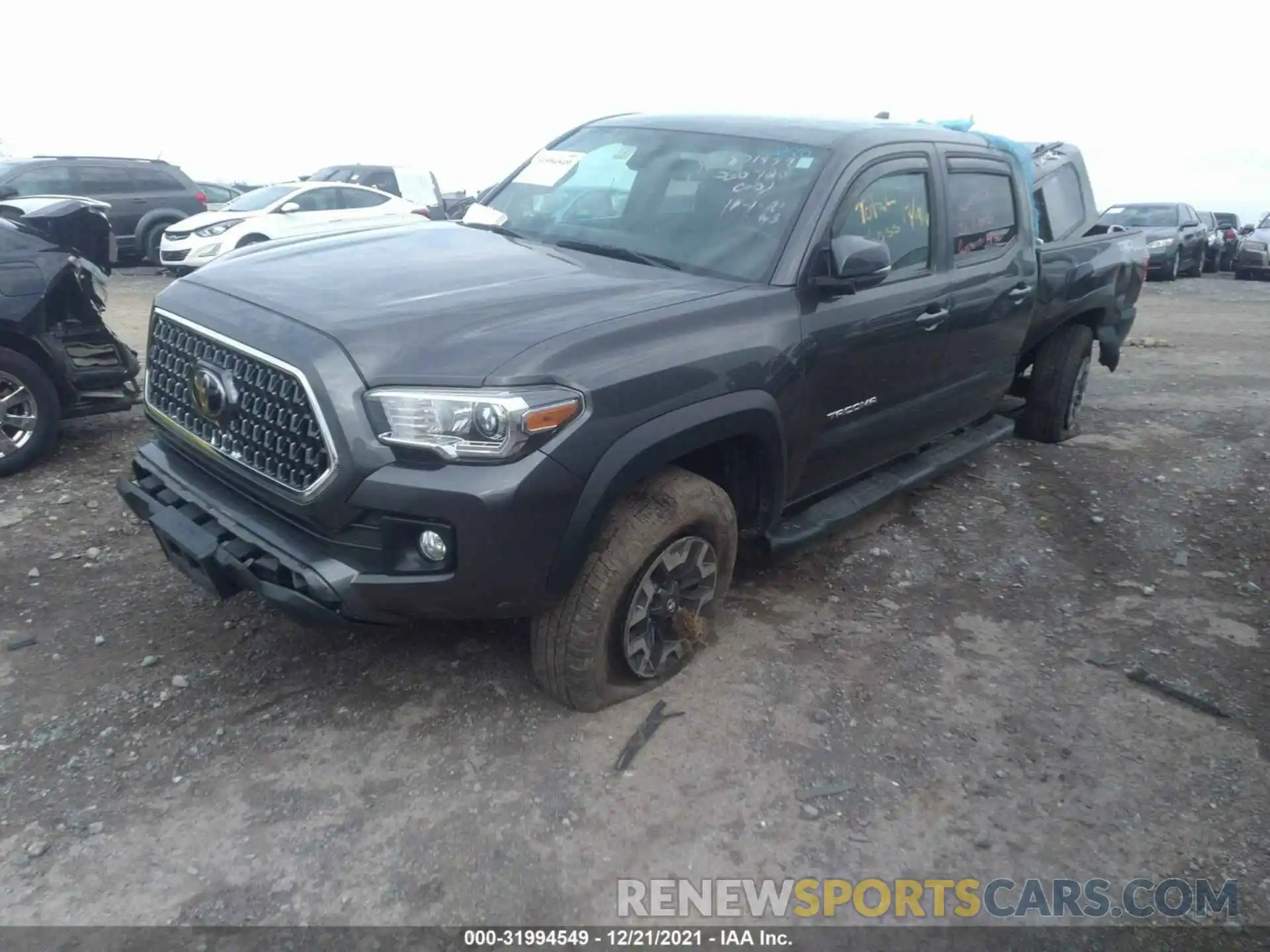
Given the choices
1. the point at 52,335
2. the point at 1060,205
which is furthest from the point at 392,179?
the point at 1060,205

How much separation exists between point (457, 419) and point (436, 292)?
2.08ft

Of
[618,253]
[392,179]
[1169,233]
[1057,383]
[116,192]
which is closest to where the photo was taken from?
[618,253]

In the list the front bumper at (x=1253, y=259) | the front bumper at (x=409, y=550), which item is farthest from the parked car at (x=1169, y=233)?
the front bumper at (x=409, y=550)

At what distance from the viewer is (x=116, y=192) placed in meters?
14.8

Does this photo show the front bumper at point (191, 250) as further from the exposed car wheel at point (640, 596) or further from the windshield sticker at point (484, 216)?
the exposed car wheel at point (640, 596)

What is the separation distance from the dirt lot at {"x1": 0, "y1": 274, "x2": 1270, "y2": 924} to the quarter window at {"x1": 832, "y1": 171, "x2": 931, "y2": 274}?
147 cm

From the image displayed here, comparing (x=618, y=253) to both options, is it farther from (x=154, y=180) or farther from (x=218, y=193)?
(x=218, y=193)

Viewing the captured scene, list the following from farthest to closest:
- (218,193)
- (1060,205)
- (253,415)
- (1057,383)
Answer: (218,193) < (1060,205) < (1057,383) < (253,415)

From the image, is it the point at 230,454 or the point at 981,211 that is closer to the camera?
the point at 230,454

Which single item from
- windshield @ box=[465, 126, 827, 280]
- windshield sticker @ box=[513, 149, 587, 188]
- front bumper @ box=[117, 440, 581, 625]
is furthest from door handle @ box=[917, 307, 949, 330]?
front bumper @ box=[117, 440, 581, 625]

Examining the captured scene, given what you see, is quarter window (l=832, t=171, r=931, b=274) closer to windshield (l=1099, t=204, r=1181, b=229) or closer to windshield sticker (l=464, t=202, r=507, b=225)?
windshield sticker (l=464, t=202, r=507, b=225)

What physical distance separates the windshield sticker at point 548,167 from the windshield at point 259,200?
10.3 m

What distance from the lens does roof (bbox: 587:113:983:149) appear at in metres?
3.89

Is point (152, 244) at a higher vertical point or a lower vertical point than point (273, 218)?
lower
